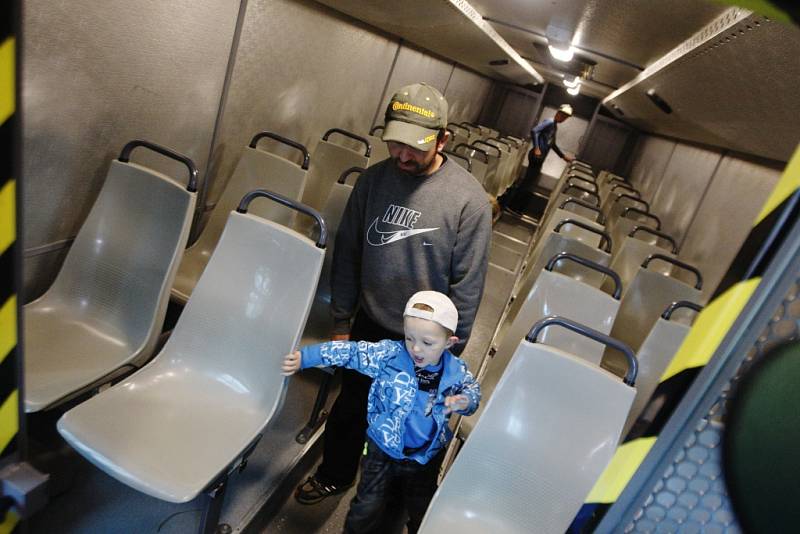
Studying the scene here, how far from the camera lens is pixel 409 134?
1.64 m

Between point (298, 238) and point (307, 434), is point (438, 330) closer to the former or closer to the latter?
point (298, 238)

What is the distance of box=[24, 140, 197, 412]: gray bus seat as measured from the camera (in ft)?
6.63

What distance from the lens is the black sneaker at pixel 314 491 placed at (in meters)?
2.13

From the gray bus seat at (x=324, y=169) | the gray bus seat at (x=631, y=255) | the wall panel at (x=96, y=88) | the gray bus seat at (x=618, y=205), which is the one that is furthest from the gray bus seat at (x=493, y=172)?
the wall panel at (x=96, y=88)

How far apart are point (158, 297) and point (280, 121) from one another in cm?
230

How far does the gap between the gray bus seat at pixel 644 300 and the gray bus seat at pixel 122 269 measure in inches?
103

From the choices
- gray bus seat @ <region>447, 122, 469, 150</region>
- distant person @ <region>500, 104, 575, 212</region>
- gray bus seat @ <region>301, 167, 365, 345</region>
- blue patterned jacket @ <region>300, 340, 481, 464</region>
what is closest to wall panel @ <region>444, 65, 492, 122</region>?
gray bus seat @ <region>447, 122, 469, 150</region>

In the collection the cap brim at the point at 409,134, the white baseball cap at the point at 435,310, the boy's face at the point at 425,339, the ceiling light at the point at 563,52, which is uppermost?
the ceiling light at the point at 563,52

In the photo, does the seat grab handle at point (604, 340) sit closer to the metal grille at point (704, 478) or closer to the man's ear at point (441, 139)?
the man's ear at point (441, 139)

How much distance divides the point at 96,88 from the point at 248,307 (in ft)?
3.88

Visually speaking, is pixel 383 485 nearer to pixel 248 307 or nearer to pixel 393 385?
pixel 393 385

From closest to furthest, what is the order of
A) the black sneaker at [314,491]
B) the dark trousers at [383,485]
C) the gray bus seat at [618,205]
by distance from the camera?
the dark trousers at [383,485] → the black sneaker at [314,491] → the gray bus seat at [618,205]

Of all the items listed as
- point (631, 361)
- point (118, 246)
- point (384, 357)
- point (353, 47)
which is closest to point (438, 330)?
point (384, 357)

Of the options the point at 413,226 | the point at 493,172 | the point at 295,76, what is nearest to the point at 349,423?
the point at 413,226
